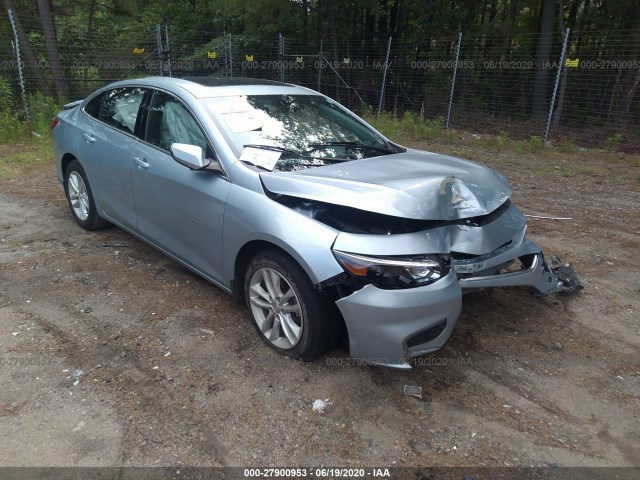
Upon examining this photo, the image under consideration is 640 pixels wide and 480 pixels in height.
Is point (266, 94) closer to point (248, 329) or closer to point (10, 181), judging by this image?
point (248, 329)

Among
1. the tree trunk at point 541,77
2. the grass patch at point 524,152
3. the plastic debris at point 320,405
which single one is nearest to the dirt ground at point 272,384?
the plastic debris at point 320,405

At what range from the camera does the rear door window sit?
4203 mm

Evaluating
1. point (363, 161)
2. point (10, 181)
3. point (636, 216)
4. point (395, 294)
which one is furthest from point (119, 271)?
point (636, 216)

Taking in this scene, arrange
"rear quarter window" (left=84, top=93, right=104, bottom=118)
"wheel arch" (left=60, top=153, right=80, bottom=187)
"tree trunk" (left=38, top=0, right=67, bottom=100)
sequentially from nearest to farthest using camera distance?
"rear quarter window" (left=84, top=93, right=104, bottom=118)
"wheel arch" (left=60, top=153, right=80, bottom=187)
"tree trunk" (left=38, top=0, right=67, bottom=100)

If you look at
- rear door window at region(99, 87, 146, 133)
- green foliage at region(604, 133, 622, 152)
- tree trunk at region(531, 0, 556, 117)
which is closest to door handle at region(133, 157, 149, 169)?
rear door window at region(99, 87, 146, 133)

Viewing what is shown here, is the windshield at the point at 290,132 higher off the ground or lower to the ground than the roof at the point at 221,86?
lower

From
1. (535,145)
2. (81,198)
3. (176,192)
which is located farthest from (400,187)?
(535,145)

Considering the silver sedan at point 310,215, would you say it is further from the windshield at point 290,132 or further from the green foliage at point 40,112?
the green foliage at point 40,112

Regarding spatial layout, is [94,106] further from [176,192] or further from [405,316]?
[405,316]

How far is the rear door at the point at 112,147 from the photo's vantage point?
13.7 ft

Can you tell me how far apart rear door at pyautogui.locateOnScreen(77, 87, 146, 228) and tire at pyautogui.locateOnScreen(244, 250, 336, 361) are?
1.67 metres

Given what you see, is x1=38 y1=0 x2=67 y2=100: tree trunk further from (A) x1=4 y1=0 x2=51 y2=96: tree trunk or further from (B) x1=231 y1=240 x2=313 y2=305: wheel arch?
(B) x1=231 y1=240 x2=313 y2=305: wheel arch

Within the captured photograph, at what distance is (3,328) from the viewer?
3.42 meters

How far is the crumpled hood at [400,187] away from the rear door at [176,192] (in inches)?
21.1
